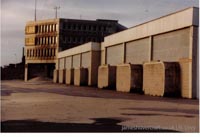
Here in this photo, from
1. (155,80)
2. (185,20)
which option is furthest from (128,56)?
(185,20)

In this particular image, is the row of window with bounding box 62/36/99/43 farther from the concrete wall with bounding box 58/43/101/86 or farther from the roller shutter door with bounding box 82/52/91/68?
the roller shutter door with bounding box 82/52/91/68

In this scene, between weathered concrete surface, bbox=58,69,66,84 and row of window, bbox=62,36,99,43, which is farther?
row of window, bbox=62,36,99,43

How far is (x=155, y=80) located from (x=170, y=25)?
480 cm

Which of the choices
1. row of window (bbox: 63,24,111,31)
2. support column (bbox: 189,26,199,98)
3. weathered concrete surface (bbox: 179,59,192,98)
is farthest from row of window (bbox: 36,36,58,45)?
support column (bbox: 189,26,199,98)

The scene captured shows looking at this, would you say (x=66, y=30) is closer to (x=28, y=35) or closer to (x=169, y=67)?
(x=28, y=35)

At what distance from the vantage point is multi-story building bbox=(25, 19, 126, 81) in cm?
8650

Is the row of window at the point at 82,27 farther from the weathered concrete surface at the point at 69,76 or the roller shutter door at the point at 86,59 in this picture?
the roller shutter door at the point at 86,59

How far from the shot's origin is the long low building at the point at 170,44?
90.0ft

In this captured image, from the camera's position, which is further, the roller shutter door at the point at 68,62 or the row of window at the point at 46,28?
the row of window at the point at 46,28

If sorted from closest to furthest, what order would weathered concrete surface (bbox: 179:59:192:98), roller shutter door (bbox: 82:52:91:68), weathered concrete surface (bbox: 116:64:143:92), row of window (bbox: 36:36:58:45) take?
weathered concrete surface (bbox: 179:59:192:98) → weathered concrete surface (bbox: 116:64:143:92) → roller shutter door (bbox: 82:52:91:68) → row of window (bbox: 36:36:58:45)

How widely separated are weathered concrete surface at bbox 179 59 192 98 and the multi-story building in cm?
5957

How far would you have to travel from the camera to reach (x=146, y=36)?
35.8 metres

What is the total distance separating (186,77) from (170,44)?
3989mm

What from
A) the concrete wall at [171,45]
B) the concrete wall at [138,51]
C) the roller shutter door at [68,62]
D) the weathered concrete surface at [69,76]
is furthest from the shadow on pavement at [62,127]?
the roller shutter door at [68,62]
